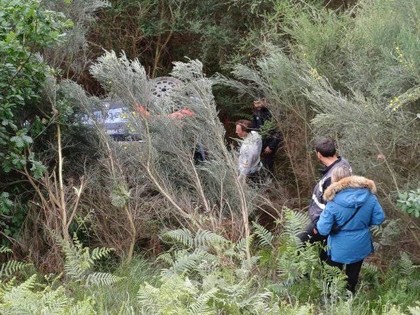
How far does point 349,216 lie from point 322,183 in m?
0.50

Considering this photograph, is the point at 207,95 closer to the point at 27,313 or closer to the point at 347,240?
the point at 347,240

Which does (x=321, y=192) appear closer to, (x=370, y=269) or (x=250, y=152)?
(x=370, y=269)

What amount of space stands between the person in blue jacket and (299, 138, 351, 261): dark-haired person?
223mm

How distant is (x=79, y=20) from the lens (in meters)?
10.4

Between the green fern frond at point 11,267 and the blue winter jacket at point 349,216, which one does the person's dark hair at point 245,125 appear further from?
the green fern frond at point 11,267

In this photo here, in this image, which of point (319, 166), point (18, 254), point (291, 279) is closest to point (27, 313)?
point (291, 279)

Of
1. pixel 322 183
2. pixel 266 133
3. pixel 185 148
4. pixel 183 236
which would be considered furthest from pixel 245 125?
pixel 322 183

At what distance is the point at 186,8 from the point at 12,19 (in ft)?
19.8

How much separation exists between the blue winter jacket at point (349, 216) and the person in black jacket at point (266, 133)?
3807 millimetres

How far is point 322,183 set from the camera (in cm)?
638

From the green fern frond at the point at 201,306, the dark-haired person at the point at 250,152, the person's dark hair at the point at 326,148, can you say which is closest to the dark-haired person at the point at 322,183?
the person's dark hair at the point at 326,148

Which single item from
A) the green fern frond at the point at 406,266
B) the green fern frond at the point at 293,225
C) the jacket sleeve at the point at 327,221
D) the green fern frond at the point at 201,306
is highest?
the green fern frond at the point at 201,306

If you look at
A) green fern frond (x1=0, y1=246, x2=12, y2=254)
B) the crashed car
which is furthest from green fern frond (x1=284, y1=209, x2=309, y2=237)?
green fern frond (x1=0, y1=246, x2=12, y2=254)

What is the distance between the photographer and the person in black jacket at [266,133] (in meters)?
9.88
